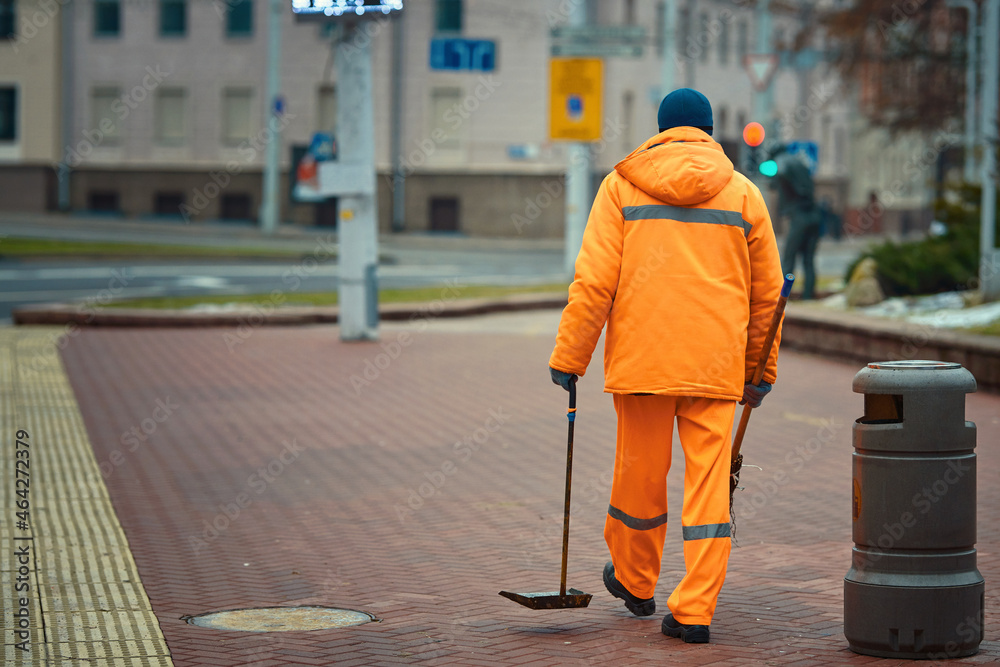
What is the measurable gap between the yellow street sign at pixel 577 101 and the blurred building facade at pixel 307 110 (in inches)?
645

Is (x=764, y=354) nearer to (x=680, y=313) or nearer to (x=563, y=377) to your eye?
(x=680, y=313)

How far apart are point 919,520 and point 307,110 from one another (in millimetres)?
39292

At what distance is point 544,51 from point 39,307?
2522 centimetres

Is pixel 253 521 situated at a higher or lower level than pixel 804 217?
lower

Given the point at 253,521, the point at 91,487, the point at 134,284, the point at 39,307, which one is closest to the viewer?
the point at 253,521

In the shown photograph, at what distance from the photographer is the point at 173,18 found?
43.8m

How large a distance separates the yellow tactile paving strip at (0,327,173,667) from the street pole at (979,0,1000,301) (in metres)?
8.93

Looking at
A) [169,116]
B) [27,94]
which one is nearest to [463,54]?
[169,116]

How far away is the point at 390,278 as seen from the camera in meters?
25.5

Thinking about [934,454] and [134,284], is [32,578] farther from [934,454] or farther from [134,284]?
[134,284]

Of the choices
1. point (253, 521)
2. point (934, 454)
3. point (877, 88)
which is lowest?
point (253, 521)

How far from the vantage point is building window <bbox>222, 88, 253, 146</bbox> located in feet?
143

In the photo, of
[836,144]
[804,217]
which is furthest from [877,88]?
[836,144]

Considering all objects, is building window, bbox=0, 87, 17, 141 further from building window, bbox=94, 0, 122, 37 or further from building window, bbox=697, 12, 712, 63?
building window, bbox=697, 12, 712, 63
